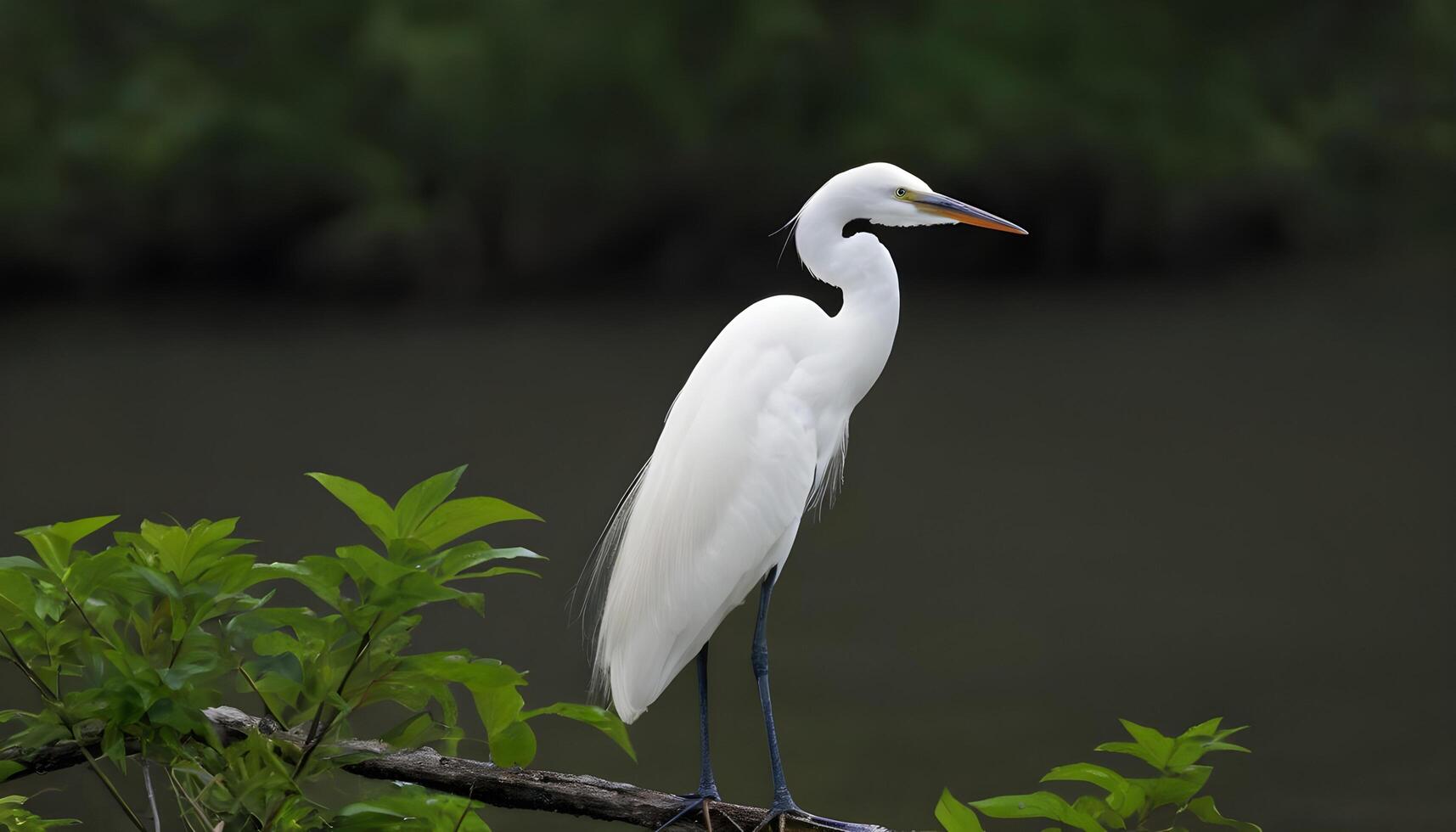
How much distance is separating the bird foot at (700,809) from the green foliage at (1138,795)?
1.17 ft

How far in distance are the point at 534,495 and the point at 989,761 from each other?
2051 millimetres

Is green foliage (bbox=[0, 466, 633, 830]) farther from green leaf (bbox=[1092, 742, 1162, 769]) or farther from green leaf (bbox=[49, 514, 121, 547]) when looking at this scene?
green leaf (bbox=[1092, 742, 1162, 769])

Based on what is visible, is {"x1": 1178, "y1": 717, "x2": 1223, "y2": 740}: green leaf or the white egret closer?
{"x1": 1178, "y1": 717, "x2": 1223, "y2": 740}: green leaf

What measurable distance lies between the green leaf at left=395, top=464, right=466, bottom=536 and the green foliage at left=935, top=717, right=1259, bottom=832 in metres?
0.39

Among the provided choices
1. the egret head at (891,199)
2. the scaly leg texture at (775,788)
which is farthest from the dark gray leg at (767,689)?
the egret head at (891,199)

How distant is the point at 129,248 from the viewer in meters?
8.77

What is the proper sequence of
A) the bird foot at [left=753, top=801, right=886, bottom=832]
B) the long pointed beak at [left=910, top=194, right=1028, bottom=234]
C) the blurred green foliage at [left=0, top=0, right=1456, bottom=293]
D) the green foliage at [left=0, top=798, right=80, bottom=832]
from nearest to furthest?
1. the green foliage at [left=0, top=798, right=80, bottom=832]
2. the bird foot at [left=753, top=801, right=886, bottom=832]
3. the long pointed beak at [left=910, top=194, right=1028, bottom=234]
4. the blurred green foliage at [left=0, top=0, right=1456, bottom=293]

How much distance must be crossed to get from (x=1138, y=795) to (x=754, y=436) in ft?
2.16

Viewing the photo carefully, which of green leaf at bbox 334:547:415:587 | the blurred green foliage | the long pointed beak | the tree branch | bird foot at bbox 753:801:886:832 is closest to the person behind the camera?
green leaf at bbox 334:547:415:587

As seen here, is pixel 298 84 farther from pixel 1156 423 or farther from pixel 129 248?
pixel 1156 423

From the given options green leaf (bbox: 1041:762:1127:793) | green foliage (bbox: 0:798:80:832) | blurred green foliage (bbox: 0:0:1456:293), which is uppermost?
blurred green foliage (bbox: 0:0:1456:293)

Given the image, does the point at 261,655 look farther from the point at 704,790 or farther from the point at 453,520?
the point at 704,790

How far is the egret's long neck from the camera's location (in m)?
1.55

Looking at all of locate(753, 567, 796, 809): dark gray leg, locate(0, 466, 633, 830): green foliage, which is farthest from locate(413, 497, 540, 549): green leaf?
locate(753, 567, 796, 809): dark gray leg
